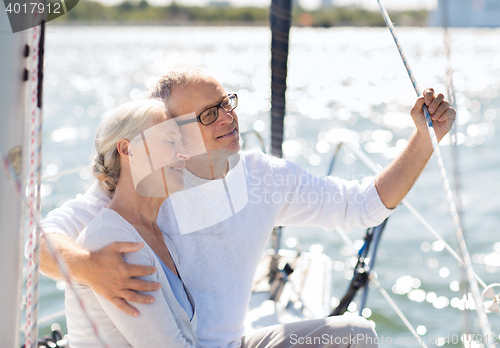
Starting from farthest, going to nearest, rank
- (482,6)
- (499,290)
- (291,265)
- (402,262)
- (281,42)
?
(482,6)
(402,262)
(499,290)
(291,265)
(281,42)

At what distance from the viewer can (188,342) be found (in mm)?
1013

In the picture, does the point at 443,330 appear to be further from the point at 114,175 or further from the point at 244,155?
the point at 114,175

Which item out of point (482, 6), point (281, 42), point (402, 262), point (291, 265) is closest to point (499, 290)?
point (402, 262)

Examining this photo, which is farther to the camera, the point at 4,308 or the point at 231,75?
the point at 231,75

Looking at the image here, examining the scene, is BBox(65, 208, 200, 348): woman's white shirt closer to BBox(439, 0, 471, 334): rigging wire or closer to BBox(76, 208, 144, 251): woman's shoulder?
BBox(76, 208, 144, 251): woman's shoulder

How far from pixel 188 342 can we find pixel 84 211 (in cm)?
38

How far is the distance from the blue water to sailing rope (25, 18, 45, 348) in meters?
0.32

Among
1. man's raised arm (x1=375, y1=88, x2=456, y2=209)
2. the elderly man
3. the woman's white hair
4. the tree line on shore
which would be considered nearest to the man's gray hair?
the elderly man

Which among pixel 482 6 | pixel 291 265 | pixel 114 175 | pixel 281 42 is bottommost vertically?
pixel 482 6

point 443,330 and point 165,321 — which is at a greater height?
point 165,321

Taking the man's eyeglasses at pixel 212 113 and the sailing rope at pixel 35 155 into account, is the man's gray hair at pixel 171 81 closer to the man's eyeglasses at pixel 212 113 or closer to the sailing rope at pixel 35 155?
the man's eyeglasses at pixel 212 113

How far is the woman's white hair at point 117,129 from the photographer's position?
1032 millimetres

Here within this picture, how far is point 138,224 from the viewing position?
41.4 inches

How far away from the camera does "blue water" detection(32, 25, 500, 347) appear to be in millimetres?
3521
